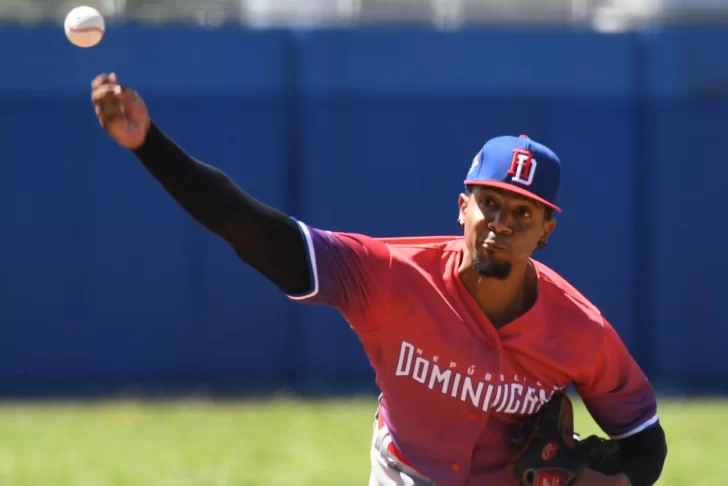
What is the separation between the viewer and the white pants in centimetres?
425

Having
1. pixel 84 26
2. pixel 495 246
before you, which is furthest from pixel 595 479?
pixel 84 26

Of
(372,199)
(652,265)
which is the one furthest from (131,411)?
(652,265)

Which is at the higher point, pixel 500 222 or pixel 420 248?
pixel 500 222

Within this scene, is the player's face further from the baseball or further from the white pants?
the baseball

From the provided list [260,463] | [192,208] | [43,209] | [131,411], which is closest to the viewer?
[192,208]

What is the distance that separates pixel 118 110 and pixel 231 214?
48cm

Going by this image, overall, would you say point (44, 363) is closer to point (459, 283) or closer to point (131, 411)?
point (131, 411)

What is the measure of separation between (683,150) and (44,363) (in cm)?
708

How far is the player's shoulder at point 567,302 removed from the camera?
433cm

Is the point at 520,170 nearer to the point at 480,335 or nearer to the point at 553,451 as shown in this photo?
the point at 480,335

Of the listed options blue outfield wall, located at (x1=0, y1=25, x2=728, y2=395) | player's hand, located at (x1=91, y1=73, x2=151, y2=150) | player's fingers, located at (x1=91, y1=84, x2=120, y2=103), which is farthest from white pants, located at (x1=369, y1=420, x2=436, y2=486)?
blue outfield wall, located at (x1=0, y1=25, x2=728, y2=395)

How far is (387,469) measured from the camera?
4348 mm

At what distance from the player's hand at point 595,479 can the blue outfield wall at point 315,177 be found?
26.6 ft

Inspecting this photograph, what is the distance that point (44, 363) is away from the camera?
12562 mm
